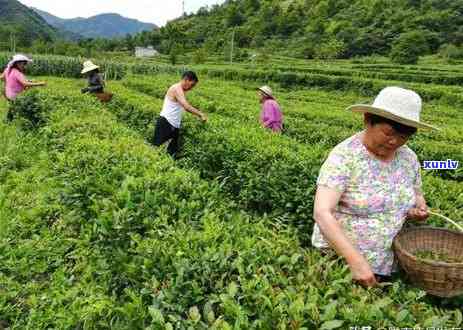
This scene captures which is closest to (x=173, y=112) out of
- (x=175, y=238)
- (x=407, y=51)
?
(x=175, y=238)

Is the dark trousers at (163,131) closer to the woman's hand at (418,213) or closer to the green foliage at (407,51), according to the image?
the woman's hand at (418,213)

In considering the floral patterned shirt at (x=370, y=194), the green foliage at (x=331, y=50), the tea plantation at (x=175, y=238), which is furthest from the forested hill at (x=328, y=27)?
the floral patterned shirt at (x=370, y=194)

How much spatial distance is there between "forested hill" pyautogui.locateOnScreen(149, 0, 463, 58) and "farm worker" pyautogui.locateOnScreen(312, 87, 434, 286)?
48699 mm

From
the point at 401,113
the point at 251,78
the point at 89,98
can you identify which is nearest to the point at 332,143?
the point at 89,98

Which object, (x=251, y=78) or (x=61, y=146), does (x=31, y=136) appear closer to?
(x=61, y=146)

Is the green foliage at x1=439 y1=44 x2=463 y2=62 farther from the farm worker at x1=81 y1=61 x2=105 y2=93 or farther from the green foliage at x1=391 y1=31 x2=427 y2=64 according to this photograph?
the farm worker at x1=81 y1=61 x2=105 y2=93

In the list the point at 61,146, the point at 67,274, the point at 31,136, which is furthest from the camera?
the point at 31,136

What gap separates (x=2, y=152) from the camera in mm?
7773

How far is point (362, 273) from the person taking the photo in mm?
2383

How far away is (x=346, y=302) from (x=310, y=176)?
2.54 meters

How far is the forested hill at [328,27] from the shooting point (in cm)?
5378

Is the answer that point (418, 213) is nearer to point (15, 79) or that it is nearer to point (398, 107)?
point (398, 107)

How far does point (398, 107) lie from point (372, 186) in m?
0.50

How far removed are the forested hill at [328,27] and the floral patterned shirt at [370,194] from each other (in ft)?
160
